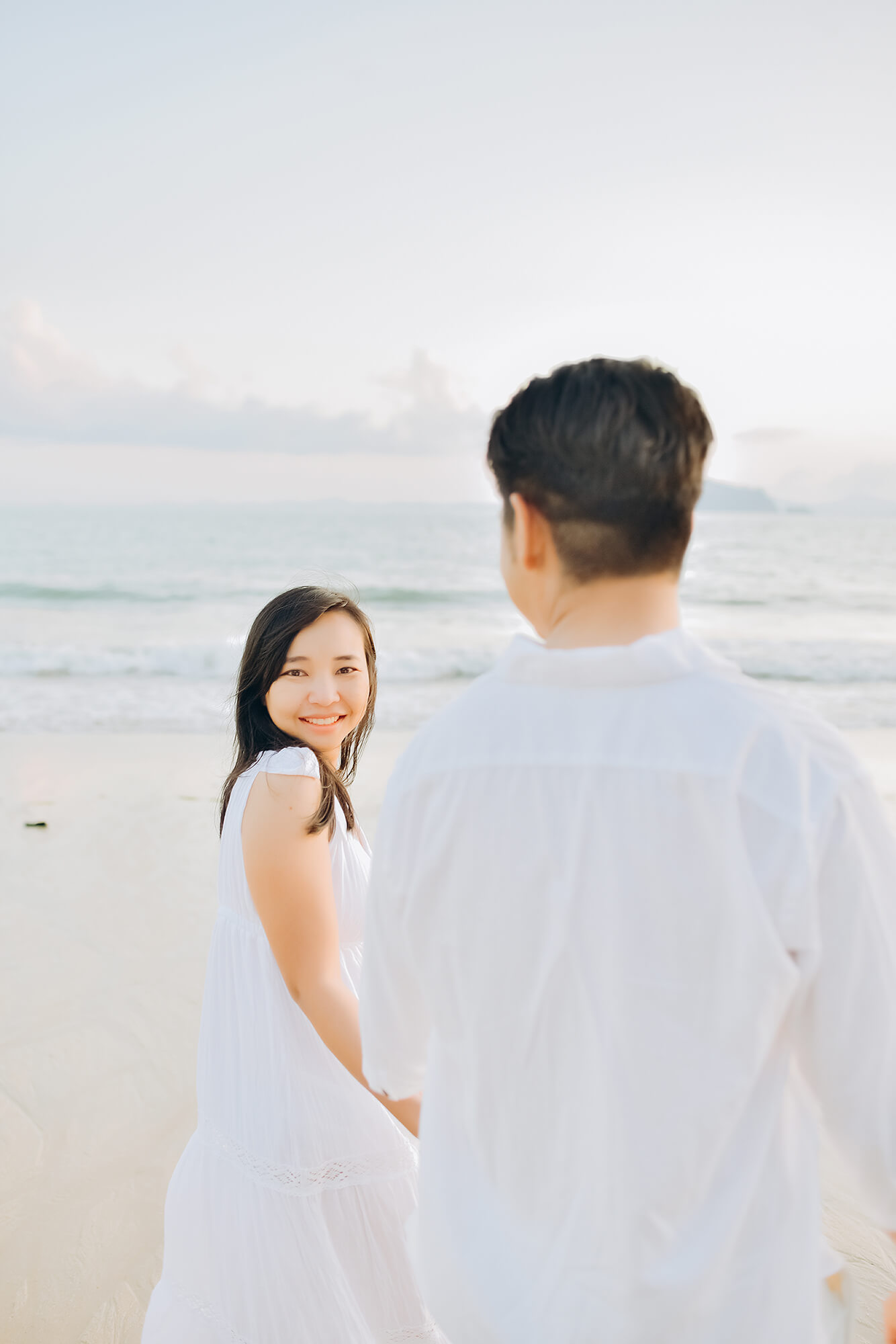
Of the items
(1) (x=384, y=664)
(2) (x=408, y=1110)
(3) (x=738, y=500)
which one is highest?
(3) (x=738, y=500)

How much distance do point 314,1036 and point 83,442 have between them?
5082 centimetres

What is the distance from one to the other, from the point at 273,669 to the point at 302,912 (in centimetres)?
53

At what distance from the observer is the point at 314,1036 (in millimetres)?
1780

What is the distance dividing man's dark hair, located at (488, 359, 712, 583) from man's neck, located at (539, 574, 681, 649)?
1 centimetres

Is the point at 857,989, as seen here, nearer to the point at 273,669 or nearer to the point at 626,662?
the point at 626,662

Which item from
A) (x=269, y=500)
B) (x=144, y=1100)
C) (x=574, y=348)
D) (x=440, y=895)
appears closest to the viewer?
(x=440, y=895)

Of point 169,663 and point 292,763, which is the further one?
point 169,663

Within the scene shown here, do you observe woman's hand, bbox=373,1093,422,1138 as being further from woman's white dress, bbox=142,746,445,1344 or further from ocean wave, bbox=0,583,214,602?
ocean wave, bbox=0,583,214,602

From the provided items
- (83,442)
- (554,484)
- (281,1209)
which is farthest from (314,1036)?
(83,442)

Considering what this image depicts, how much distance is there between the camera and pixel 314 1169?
1.75m

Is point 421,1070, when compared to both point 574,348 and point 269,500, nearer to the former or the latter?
point 574,348

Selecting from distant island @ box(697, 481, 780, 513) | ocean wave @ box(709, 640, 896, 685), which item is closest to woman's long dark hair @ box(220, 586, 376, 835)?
ocean wave @ box(709, 640, 896, 685)

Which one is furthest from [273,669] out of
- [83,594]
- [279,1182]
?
[83,594]

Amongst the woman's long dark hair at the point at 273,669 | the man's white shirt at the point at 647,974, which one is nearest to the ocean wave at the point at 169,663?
the woman's long dark hair at the point at 273,669
